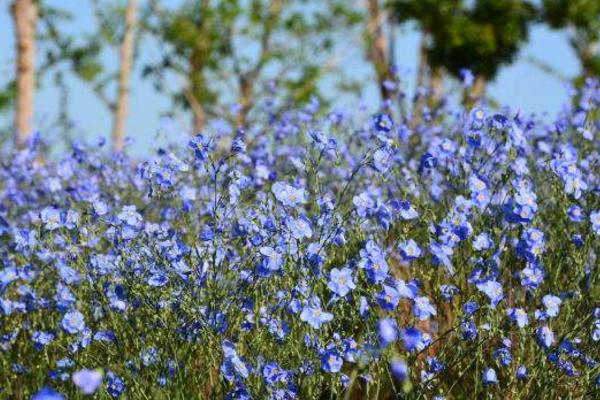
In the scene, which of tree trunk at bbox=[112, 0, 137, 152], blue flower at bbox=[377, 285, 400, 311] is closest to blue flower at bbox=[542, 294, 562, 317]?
blue flower at bbox=[377, 285, 400, 311]

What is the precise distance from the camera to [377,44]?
846 inches

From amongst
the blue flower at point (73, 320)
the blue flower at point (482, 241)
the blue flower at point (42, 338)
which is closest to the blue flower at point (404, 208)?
the blue flower at point (482, 241)

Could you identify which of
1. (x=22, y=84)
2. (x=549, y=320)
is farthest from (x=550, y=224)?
(x=22, y=84)

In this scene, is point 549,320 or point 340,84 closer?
point 549,320

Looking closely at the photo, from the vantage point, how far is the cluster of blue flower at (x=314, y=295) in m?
3.76

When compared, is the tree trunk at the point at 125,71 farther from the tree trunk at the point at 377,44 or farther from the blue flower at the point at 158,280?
the blue flower at the point at 158,280

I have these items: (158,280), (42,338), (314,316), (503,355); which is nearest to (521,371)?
(503,355)

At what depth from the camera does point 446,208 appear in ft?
16.0

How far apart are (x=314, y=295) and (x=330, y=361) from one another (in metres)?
0.28

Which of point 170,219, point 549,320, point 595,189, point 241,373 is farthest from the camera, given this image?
point 170,219

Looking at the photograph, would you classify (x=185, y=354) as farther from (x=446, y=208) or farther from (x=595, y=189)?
(x=595, y=189)

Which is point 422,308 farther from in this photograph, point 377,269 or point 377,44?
point 377,44

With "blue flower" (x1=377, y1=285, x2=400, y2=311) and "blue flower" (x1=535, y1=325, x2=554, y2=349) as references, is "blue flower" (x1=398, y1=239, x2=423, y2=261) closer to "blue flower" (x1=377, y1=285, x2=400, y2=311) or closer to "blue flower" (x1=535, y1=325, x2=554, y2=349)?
"blue flower" (x1=377, y1=285, x2=400, y2=311)

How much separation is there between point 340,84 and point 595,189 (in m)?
16.3
